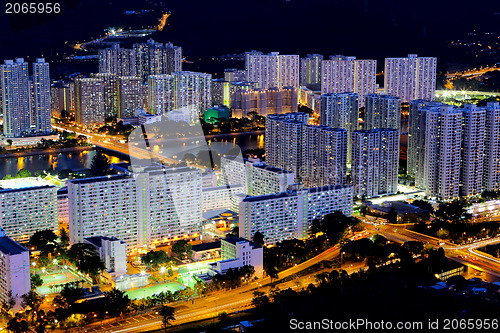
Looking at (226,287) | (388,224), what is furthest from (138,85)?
(226,287)

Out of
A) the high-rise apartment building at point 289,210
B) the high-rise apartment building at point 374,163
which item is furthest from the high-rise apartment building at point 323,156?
the high-rise apartment building at point 289,210

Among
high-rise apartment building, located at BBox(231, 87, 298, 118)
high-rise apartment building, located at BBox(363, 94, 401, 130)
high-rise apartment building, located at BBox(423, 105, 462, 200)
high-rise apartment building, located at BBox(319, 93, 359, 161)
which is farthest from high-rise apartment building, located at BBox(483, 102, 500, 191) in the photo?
high-rise apartment building, located at BBox(231, 87, 298, 118)

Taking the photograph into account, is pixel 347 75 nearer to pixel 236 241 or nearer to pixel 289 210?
pixel 289 210

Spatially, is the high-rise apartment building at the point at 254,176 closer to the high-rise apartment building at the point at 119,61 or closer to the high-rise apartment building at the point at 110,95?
the high-rise apartment building at the point at 110,95

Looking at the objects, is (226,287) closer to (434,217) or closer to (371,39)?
(434,217)

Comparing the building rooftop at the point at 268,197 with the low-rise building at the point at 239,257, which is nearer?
the low-rise building at the point at 239,257

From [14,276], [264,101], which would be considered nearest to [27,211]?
[14,276]
